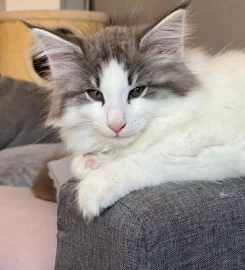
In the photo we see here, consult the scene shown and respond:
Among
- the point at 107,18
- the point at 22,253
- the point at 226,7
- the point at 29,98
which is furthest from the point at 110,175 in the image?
the point at 107,18

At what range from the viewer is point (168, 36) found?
1.27 meters

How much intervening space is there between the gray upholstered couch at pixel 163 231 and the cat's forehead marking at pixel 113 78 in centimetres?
27

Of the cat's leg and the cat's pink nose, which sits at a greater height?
the cat's pink nose

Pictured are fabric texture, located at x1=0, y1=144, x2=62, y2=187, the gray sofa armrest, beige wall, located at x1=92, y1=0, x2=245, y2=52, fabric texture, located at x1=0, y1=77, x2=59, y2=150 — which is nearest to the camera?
the gray sofa armrest

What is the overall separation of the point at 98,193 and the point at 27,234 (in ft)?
1.79

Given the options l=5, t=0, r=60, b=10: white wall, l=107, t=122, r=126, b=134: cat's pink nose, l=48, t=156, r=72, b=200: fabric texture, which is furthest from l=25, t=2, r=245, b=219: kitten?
l=5, t=0, r=60, b=10: white wall

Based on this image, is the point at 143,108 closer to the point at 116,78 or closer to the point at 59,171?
the point at 116,78

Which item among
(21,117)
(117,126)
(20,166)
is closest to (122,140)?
(117,126)

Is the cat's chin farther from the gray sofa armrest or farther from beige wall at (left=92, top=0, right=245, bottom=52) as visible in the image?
beige wall at (left=92, top=0, right=245, bottom=52)

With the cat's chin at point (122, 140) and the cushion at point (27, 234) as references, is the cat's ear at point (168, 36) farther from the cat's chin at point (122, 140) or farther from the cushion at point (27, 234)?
the cushion at point (27, 234)

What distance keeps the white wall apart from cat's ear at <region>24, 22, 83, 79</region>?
2291 mm

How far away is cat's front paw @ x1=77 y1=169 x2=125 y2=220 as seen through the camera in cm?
104

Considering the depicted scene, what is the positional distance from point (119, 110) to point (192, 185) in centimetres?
26

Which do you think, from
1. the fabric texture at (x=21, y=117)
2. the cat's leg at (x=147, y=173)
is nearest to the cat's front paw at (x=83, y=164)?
the cat's leg at (x=147, y=173)
